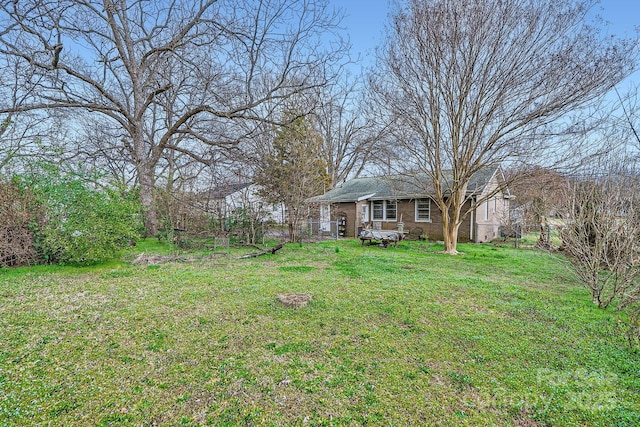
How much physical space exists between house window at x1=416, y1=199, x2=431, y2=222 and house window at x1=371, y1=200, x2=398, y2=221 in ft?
4.09

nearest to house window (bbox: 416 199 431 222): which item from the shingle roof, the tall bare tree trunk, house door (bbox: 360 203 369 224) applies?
the shingle roof

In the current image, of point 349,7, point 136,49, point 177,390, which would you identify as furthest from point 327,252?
point 136,49

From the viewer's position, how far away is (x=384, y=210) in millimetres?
17000

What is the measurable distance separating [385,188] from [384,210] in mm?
1361

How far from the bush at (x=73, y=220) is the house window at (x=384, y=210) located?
42.9 ft

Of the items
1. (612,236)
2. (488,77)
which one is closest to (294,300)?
(612,236)

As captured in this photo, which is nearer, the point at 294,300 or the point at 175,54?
the point at 294,300

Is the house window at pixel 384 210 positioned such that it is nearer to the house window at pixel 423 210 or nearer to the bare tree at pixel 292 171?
the house window at pixel 423 210

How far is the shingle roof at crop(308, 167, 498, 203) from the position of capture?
1373 cm

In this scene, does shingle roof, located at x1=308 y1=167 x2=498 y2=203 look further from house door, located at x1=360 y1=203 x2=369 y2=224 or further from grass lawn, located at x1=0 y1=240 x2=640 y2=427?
grass lawn, located at x1=0 y1=240 x2=640 y2=427

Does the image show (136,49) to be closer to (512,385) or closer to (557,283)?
(512,385)

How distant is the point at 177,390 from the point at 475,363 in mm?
2953

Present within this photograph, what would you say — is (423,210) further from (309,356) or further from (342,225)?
(309,356)

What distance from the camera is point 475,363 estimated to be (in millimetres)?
3023
